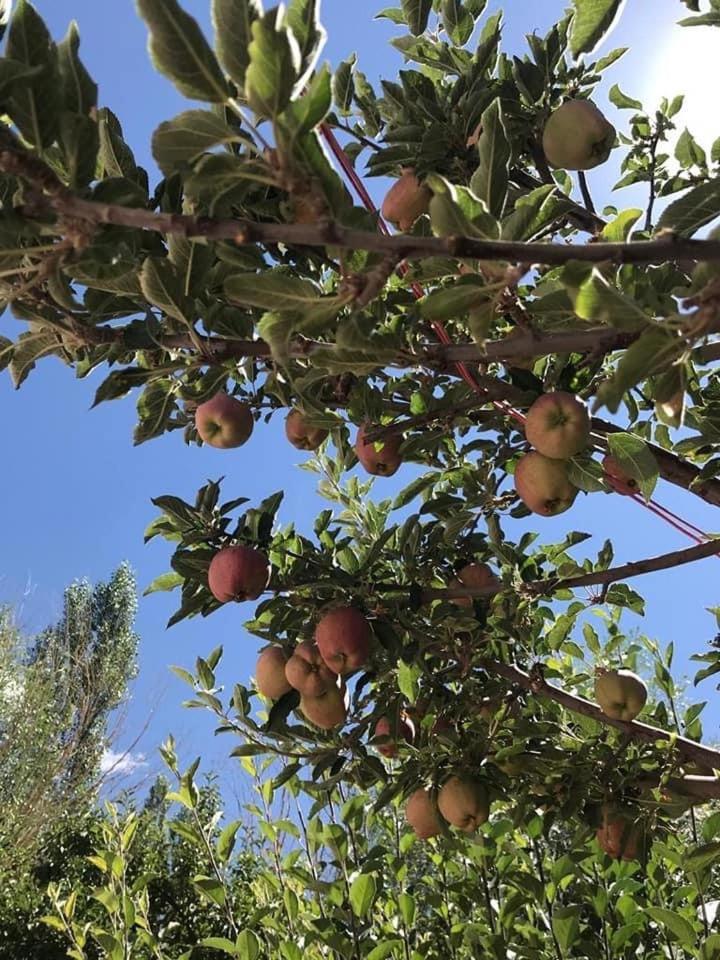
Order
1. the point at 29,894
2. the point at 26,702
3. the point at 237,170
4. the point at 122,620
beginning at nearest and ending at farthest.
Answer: the point at 237,170 < the point at 29,894 < the point at 26,702 < the point at 122,620

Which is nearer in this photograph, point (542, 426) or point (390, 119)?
point (542, 426)

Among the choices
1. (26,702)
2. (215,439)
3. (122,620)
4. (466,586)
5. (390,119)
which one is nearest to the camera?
(215,439)

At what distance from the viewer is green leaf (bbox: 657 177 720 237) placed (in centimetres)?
87

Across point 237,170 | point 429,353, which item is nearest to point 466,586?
point 429,353

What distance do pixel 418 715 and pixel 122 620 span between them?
18978 mm

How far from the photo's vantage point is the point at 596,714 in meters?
1.89

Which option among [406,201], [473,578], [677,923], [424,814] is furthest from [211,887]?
[406,201]

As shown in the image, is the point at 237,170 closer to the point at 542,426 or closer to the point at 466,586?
the point at 542,426

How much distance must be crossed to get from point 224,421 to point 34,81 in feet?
2.67

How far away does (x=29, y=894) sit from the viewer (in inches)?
200

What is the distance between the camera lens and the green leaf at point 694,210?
0.87 meters

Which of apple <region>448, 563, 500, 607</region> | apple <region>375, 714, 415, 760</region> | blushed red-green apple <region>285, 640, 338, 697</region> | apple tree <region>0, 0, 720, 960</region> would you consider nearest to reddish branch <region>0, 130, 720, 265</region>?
apple tree <region>0, 0, 720, 960</region>

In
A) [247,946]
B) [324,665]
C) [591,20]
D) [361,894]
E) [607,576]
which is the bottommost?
[247,946]

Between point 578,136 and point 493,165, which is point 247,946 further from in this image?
point 578,136
